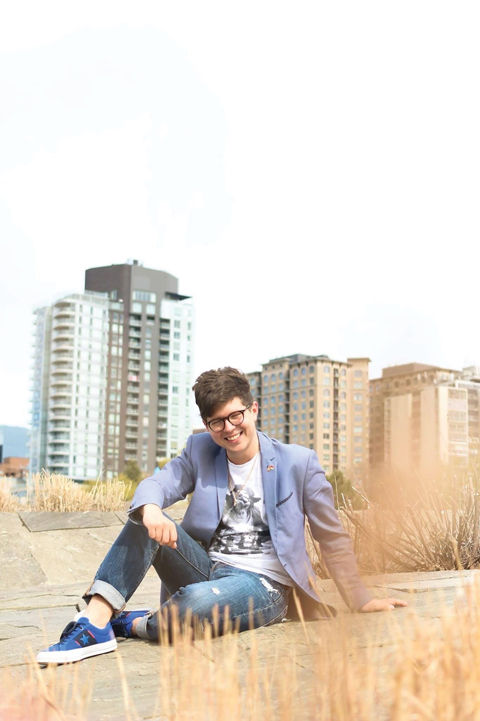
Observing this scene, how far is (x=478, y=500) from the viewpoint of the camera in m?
4.12

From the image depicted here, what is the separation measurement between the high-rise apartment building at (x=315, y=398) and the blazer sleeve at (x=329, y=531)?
344ft

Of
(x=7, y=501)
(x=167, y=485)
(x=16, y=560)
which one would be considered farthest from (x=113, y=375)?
(x=167, y=485)

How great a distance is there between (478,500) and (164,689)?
10.1 ft

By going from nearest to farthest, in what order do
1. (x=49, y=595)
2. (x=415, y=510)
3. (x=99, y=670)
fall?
(x=99, y=670) → (x=415, y=510) → (x=49, y=595)

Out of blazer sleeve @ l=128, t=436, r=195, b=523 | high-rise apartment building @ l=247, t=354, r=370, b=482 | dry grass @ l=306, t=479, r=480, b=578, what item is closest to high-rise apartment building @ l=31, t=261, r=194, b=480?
high-rise apartment building @ l=247, t=354, r=370, b=482

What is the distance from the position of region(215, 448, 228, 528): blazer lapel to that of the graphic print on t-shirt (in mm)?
35

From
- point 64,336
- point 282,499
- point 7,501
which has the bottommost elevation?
point 7,501

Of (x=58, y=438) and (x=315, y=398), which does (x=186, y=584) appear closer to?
(x=58, y=438)

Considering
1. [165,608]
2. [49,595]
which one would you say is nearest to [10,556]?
[49,595]

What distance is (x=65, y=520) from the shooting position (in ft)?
23.5

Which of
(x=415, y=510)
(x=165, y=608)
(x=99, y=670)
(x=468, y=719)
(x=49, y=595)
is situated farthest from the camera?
(x=49, y=595)

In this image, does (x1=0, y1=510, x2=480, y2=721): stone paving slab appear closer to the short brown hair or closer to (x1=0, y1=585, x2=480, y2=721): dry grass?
(x1=0, y1=585, x2=480, y2=721): dry grass

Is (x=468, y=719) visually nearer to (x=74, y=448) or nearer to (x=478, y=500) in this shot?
(x=478, y=500)

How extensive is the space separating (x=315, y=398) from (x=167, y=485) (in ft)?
348
